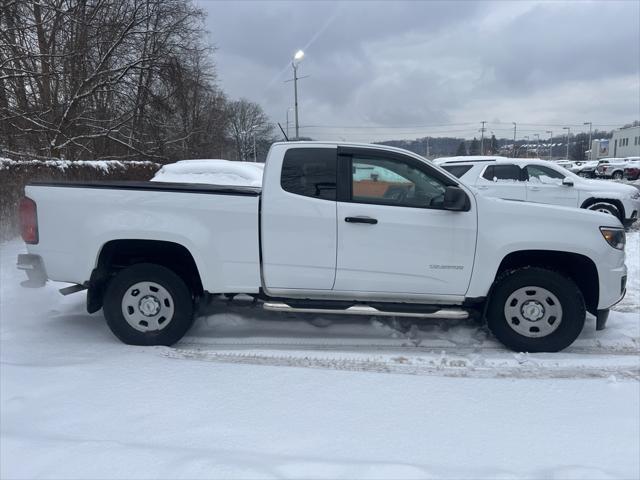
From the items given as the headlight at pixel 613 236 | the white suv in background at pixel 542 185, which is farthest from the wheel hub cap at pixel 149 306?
the white suv in background at pixel 542 185

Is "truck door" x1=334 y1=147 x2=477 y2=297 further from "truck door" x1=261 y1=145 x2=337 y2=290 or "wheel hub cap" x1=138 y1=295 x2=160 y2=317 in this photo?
"wheel hub cap" x1=138 y1=295 x2=160 y2=317

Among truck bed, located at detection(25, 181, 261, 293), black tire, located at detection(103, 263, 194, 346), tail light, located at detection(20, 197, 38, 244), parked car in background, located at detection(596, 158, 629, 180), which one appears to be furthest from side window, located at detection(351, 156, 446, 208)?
parked car in background, located at detection(596, 158, 629, 180)

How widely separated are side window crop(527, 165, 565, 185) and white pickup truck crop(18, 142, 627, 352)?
694cm

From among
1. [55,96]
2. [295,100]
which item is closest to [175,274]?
[295,100]

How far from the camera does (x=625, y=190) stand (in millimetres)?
11531

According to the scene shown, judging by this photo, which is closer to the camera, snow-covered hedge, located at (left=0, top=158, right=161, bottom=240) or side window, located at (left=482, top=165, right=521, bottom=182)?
snow-covered hedge, located at (left=0, top=158, right=161, bottom=240)

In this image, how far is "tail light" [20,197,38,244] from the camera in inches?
180

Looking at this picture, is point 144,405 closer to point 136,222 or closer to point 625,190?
point 136,222

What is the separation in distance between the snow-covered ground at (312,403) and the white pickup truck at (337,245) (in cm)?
44

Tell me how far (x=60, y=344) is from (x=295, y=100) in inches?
639

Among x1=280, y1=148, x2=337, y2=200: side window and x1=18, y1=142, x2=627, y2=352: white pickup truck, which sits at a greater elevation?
x1=280, y1=148, x2=337, y2=200: side window

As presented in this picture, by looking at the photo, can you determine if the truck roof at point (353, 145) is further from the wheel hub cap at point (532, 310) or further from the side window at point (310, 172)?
the wheel hub cap at point (532, 310)

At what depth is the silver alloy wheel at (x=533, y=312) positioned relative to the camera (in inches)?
178

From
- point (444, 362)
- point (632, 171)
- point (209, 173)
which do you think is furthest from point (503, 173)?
point (632, 171)
